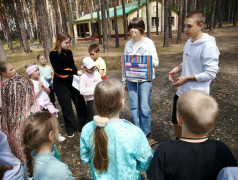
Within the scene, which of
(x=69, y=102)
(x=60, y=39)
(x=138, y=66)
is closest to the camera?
(x=138, y=66)

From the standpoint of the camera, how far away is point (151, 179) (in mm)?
1429

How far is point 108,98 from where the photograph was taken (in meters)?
1.62

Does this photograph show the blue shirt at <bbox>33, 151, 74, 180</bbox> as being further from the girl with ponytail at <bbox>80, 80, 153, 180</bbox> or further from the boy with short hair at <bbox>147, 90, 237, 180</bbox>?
the boy with short hair at <bbox>147, 90, 237, 180</bbox>

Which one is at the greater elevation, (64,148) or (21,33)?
(21,33)

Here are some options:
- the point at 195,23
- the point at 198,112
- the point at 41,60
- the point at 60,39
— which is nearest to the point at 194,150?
the point at 198,112

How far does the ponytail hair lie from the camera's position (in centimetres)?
159

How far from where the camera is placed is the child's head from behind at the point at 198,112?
4.42ft

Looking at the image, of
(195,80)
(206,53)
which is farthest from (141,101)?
(206,53)

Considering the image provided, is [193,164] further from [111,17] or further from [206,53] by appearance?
[111,17]

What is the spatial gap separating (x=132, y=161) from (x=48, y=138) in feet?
2.62

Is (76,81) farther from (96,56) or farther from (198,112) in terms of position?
(198,112)

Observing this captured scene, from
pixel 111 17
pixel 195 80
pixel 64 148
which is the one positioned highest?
pixel 111 17

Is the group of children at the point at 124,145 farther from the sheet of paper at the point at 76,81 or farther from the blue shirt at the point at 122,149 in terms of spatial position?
the sheet of paper at the point at 76,81

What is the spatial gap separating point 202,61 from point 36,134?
221 cm
